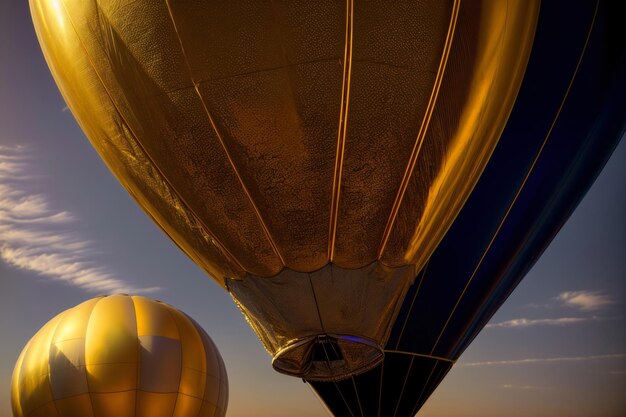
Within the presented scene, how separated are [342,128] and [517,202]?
2.81 metres

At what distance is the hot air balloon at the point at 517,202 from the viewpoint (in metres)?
5.21

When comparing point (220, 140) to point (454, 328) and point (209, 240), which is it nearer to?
point (209, 240)

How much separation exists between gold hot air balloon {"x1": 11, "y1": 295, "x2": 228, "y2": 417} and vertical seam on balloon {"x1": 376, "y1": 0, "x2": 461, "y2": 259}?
4.49 m

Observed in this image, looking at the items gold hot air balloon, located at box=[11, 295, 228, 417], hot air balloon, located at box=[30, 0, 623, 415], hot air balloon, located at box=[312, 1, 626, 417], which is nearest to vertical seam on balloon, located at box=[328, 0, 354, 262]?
hot air balloon, located at box=[30, 0, 623, 415]

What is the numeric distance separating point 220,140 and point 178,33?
1.76ft

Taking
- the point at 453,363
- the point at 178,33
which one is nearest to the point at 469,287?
the point at 453,363

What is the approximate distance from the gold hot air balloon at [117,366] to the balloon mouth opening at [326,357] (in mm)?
3692

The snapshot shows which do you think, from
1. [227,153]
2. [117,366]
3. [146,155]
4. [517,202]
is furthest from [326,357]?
[117,366]

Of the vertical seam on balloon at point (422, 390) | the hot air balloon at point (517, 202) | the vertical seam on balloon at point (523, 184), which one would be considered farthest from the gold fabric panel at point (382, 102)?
the vertical seam on balloon at point (422, 390)

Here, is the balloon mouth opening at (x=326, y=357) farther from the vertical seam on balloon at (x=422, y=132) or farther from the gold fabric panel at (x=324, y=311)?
the vertical seam on balloon at (x=422, y=132)

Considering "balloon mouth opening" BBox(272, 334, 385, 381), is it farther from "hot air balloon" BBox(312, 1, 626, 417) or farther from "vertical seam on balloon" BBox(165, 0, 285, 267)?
"hot air balloon" BBox(312, 1, 626, 417)

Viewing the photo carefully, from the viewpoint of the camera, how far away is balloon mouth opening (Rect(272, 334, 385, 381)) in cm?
388

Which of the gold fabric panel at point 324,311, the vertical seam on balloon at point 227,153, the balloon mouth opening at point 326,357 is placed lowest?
the balloon mouth opening at point 326,357

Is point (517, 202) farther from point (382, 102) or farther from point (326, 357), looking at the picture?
point (382, 102)
